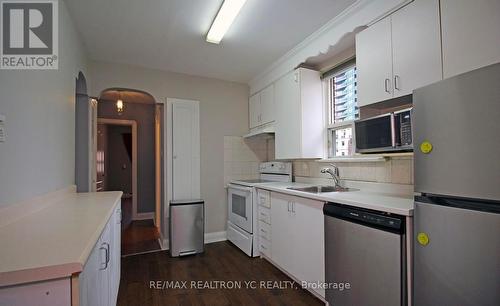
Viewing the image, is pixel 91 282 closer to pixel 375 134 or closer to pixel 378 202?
pixel 378 202

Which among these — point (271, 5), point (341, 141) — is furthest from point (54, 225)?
point (341, 141)

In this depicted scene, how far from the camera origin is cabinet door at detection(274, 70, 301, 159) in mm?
2768

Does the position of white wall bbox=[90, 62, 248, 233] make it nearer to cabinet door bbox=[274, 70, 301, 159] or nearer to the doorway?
cabinet door bbox=[274, 70, 301, 159]

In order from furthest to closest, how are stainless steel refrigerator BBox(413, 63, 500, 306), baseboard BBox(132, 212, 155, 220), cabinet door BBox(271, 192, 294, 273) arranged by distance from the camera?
baseboard BBox(132, 212, 155, 220) < cabinet door BBox(271, 192, 294, 273) < stainless steel refrigerator BBox(413, 63, 500, 306)

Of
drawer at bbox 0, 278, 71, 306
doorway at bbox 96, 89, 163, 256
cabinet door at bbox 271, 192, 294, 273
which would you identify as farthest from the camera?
doorway at bbox 96, 89, 163, 256

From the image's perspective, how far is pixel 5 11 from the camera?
4.16 ft

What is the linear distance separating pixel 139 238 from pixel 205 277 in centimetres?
186

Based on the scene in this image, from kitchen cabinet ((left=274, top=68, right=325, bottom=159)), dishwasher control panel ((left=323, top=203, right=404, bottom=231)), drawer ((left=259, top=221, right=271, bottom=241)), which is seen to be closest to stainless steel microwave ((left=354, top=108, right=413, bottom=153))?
dishwasher control panel ((left=323, top=203, right=404, bottom=231))

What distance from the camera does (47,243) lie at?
34.2 inches

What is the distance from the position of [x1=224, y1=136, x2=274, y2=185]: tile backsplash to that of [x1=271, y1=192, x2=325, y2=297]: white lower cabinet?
4.04ft

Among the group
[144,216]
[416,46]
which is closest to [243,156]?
[416,46]

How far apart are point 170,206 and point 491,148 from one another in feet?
9.90

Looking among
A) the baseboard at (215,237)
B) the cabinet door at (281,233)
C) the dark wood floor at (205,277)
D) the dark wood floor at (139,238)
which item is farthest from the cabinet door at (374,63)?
the dark wood floor at (139,238)

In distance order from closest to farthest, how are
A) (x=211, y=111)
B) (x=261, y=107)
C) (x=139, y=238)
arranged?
(x=261, y=107) < (x=211, y=111) < (x=139, y=238)
